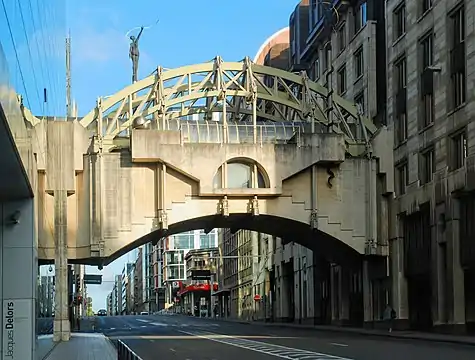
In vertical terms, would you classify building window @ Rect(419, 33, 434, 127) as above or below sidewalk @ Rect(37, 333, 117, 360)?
above

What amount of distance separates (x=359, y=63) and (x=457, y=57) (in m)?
18.1

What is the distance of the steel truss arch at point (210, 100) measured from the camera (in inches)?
1982

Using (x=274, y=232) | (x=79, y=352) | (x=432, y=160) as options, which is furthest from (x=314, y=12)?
(x=79, y=352)

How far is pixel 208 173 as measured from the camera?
4903 cm

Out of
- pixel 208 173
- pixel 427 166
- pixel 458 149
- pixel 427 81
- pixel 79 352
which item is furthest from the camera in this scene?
pixel 208 173

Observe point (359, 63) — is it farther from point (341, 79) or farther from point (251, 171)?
point (251, 171)

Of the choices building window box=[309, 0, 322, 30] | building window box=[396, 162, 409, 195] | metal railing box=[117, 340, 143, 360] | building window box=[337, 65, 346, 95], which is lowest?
metal railing box=[117, 340, 143, 360]

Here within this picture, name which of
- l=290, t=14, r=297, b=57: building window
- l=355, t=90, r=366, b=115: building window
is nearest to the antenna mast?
l=355, t=90, r=366, b=115: building window

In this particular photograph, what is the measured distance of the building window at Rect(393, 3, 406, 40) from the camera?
5172cm

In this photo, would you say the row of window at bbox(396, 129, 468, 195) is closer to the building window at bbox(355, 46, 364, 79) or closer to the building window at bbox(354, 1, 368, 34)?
the building window at bbox(355, 46, 364, 79)

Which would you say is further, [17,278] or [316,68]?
[316,68]

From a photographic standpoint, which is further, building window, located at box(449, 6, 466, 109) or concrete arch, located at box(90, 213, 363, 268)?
concrete arch, located at box(90, 213, 363, 268)

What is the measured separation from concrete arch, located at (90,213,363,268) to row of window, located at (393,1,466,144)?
7.52 metres

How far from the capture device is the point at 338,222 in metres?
50.8
